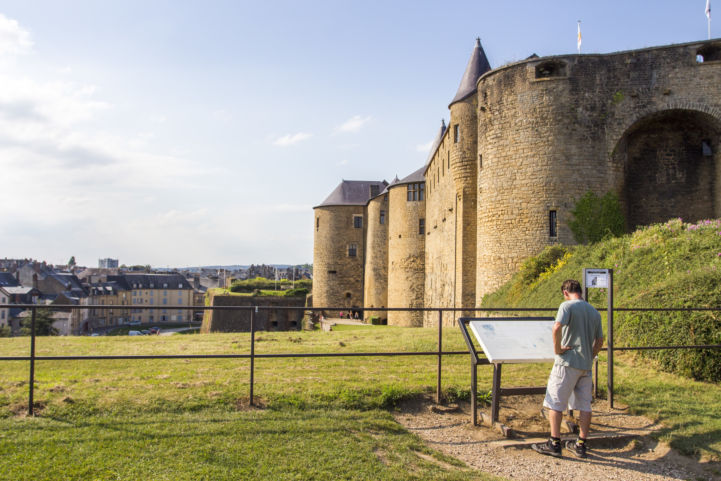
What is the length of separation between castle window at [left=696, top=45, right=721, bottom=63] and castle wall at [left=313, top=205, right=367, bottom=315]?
31150 millimetres

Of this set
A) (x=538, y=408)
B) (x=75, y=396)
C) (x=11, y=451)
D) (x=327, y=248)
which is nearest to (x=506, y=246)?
(x=538, y=408)

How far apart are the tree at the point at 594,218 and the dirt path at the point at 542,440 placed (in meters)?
11.7

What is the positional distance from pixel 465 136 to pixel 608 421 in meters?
18.1

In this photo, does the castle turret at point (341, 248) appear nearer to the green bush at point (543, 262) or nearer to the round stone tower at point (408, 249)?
the round stone tower at point (408, 249)

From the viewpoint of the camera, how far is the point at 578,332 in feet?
17.9

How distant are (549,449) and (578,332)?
124cm

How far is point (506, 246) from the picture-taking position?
19.0 m

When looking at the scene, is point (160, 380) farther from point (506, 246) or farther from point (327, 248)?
point (327, 248)

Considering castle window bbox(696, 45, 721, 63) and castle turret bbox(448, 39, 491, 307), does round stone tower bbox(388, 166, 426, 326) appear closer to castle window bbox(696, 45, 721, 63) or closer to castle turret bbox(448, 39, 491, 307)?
castle turret bbox(448, 39, 491, 307)

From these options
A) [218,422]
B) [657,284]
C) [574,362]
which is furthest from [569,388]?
[657,284]

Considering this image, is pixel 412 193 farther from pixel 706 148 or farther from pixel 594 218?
pixel 706 148

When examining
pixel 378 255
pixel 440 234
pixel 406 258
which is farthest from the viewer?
pixel 378 255

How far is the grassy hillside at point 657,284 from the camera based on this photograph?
843 cm

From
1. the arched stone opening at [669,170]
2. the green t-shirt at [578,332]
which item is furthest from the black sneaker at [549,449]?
the arched stone opening at [669,170]
